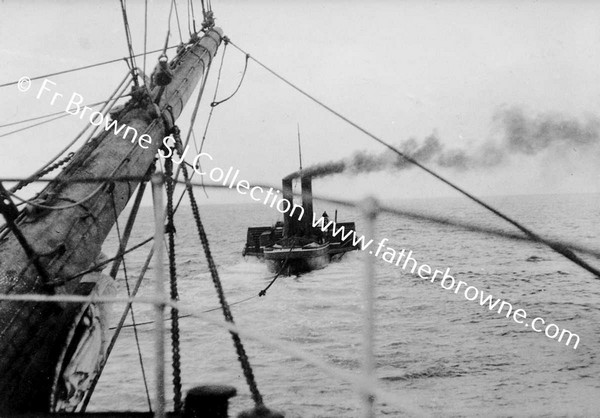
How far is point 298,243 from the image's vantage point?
2605cm

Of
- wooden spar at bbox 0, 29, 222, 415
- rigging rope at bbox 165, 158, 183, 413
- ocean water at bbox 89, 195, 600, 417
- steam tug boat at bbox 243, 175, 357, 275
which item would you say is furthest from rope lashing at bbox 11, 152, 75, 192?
steam tug boat at bbox 243, 175, 357, 275

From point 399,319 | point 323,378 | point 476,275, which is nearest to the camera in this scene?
point 323,378

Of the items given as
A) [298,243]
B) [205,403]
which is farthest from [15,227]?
[298,243]

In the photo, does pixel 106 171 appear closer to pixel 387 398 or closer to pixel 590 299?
pixel 387 398

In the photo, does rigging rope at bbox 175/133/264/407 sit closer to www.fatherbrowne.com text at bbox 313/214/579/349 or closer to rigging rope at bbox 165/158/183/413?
rigging rope at bbox 165/158/183/413

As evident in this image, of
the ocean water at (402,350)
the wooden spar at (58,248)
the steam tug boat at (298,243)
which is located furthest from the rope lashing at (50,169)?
the steam tug boat at (298,243)

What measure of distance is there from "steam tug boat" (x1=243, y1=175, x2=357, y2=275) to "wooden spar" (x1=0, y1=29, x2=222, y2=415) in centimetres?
1711

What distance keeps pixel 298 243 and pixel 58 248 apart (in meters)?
22.1

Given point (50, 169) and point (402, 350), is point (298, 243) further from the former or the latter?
point (50, 169)

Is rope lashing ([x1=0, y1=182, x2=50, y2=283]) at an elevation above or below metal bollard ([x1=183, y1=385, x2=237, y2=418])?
above

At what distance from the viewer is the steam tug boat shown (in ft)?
82.0

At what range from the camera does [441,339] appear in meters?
13.6

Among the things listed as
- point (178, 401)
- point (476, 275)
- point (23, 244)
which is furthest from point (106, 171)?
point (476, 275)

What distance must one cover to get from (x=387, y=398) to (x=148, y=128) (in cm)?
460
